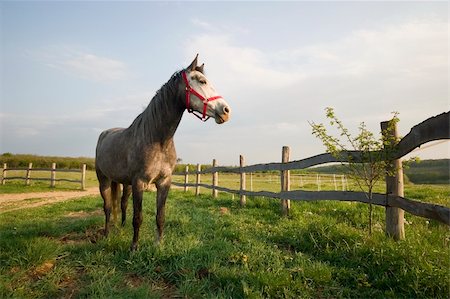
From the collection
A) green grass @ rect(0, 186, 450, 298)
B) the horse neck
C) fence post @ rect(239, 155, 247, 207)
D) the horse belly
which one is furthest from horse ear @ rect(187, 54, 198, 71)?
fence post @ rect(239, 155, 247, 207)

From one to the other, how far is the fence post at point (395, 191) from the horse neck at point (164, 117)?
9.01 ft

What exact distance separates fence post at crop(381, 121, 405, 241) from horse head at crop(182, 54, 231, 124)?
209 cm

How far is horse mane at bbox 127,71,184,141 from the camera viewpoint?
4023 millimetres

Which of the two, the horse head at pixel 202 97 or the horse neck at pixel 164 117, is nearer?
the horse head at pixel 202 97

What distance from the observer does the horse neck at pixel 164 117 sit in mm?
→ 4023

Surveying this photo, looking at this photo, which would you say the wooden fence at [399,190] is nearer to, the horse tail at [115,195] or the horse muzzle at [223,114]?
the horse muzzle at [223,114]

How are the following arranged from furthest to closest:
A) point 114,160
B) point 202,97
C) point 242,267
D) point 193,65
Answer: point 114,160 → point 193,65 → point 202,97 → point 242,267

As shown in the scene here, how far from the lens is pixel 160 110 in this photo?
161 inches

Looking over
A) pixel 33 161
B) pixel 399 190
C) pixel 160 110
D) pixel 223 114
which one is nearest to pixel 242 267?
pixel 223 114

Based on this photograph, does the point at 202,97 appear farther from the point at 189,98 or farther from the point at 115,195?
the point at 115,195

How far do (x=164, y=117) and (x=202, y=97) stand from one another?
2.17ft

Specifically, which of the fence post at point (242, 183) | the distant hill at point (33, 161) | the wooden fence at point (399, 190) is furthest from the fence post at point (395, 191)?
the distant hill at point (33, 161)

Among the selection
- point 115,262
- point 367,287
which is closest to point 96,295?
point 115,262

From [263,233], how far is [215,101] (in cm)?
231
